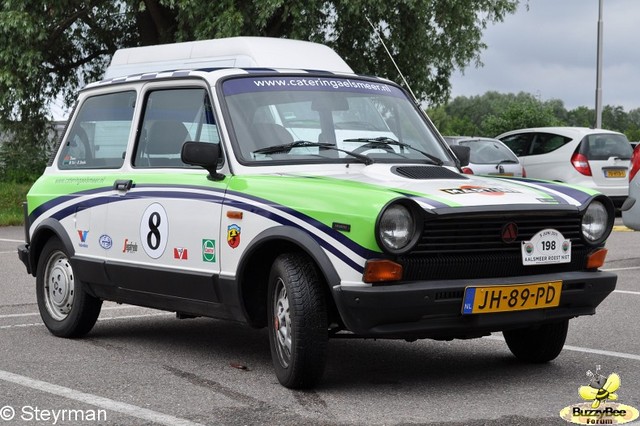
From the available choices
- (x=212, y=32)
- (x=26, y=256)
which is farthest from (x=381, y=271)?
(x=212, y=32)

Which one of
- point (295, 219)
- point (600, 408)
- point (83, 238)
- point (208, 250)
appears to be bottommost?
point (600, 408)

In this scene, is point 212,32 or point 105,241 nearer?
point 105,241

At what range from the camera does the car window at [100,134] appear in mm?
8367

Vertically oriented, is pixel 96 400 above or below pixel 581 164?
below

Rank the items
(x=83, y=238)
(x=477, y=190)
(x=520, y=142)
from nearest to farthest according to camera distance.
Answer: (x=477, y=190) < (x=83, y=238) < (x=520, y=142)

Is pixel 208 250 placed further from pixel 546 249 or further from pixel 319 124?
pixel 546 249

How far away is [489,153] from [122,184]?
1406 cm

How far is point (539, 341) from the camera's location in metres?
7.41

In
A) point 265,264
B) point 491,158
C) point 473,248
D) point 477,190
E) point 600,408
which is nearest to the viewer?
point 600,408

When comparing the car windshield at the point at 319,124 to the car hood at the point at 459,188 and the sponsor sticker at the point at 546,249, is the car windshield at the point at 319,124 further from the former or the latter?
the sponsor sticker at the point at 546,249

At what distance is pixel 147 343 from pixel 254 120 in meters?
1.94

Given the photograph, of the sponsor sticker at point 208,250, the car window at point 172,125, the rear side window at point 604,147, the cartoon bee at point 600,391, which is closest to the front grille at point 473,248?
the cartoon bee at point 600,391

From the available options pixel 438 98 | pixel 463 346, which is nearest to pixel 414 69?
pixel 438 98

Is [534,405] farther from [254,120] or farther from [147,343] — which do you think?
[147,343]
